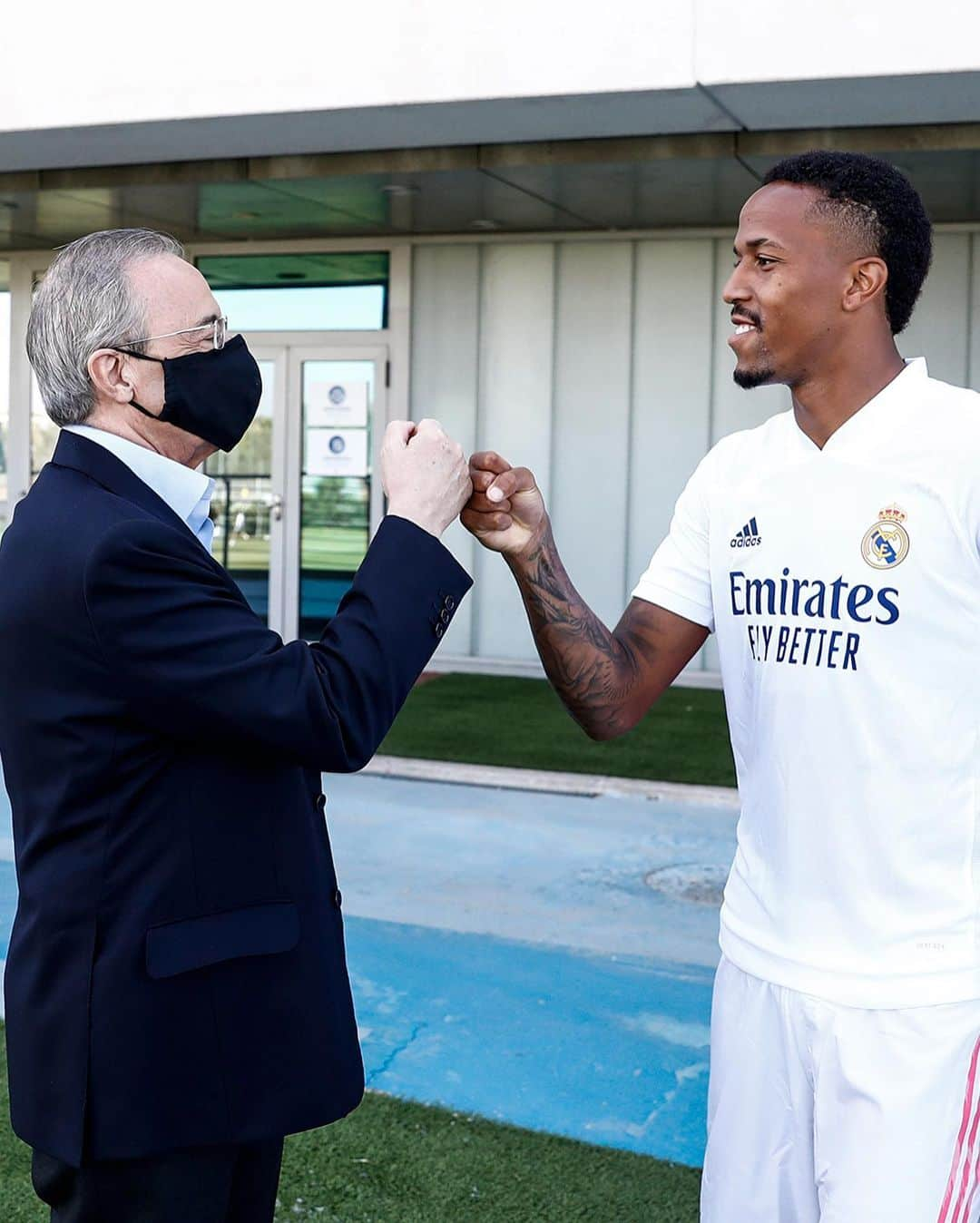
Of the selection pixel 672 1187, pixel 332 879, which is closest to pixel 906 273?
pixel 332 879

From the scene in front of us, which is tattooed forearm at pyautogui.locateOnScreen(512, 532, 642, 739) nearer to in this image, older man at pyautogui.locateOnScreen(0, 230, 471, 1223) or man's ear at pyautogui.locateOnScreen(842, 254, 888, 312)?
older man at pyautogui.locateOnScreen(0, 230, 471, 1223)

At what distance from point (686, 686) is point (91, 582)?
9165 millimetres

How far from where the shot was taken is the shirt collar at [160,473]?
201 centimetres

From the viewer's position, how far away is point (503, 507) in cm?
231

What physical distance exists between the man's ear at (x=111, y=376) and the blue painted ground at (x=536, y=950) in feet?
8.03

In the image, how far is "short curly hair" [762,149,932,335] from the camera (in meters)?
2.22

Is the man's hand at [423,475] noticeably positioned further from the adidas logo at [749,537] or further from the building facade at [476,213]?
the building facade at [476,213]

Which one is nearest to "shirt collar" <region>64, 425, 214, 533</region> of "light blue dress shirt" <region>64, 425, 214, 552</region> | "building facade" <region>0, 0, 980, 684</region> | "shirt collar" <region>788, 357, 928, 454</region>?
"light blue dress shirt" <region>64, 425, 214, 552</region>

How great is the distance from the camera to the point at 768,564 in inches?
84.8

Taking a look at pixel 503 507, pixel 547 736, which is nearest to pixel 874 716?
pixel 503 507

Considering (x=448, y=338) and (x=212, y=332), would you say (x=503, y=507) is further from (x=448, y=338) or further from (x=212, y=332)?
(x=448, y=338)

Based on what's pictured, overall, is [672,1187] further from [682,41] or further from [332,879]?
[682,41]

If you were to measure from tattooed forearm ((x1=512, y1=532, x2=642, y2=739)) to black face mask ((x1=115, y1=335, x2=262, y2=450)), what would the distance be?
0.52 m

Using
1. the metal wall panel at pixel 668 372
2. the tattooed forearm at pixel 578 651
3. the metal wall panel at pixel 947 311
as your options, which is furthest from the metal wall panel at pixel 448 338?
the tattooed forearm at pixel 578 651
